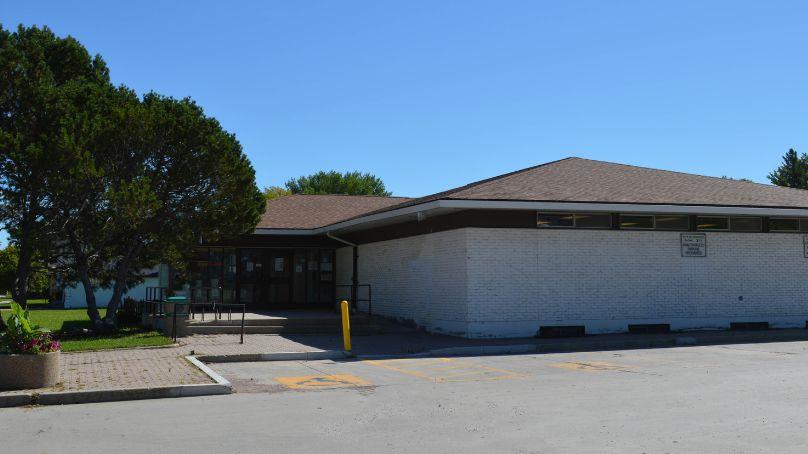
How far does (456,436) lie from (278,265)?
20398 mm

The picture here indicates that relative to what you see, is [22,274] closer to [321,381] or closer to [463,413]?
[321,381]

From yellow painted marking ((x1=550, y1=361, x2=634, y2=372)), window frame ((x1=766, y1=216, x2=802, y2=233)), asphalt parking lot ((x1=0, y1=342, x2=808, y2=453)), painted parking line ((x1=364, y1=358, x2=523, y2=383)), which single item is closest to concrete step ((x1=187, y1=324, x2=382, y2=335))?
painted parking line ((x1=364, y1=358, x2=523, y2=383))

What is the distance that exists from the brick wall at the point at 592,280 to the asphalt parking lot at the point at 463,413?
16.8 feet

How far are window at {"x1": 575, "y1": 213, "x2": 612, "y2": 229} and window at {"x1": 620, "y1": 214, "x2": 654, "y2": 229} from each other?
44cm

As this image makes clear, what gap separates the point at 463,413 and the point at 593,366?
17.7ft

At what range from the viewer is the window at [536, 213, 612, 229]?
18.7 m

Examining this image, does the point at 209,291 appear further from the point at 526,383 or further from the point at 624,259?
the point at 526,383

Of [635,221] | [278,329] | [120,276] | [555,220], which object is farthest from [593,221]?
[120,276]

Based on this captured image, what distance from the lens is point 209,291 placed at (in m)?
26.2

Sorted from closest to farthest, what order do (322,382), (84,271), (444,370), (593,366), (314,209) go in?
(322,382)
(444,370)
(593,366)
(84,271)
(314,209)

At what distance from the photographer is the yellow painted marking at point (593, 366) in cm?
1276

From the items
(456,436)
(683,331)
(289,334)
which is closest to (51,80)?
(289,334)

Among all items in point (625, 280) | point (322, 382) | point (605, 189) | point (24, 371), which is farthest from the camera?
point (605, 189)

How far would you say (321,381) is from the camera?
11570mm
